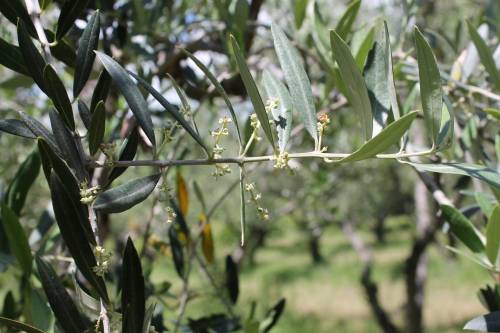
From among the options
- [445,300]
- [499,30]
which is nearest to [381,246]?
[445,300]

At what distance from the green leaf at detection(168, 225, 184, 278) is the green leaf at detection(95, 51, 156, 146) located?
40cm

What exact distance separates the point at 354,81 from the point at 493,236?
9.6 inches

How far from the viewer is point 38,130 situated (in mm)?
441

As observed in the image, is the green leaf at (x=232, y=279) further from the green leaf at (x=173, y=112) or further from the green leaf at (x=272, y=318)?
the green leaf at (x=173, y=112)

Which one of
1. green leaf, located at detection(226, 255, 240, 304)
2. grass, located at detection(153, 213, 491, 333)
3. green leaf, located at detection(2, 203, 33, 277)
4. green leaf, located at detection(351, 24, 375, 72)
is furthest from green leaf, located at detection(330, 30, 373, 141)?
grass, located at detection(153, 213, 491, 333)

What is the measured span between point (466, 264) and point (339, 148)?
26.5 feet

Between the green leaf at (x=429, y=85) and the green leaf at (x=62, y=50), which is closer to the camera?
the green leaf at (x=429, y=85)

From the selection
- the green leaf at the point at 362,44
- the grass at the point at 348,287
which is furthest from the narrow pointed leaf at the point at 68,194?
the grass at the point at 348,287

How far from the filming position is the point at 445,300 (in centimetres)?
906

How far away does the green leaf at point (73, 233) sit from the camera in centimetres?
41

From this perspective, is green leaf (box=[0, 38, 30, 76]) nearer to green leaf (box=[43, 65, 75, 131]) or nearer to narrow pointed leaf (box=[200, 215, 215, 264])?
green leaf (box=[43, 65, 75, 131])

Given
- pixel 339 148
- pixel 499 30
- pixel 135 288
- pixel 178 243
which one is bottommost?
pixel 135 288

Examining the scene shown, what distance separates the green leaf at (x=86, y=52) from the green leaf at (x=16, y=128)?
52 mm

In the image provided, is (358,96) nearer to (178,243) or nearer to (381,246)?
(178,243)
